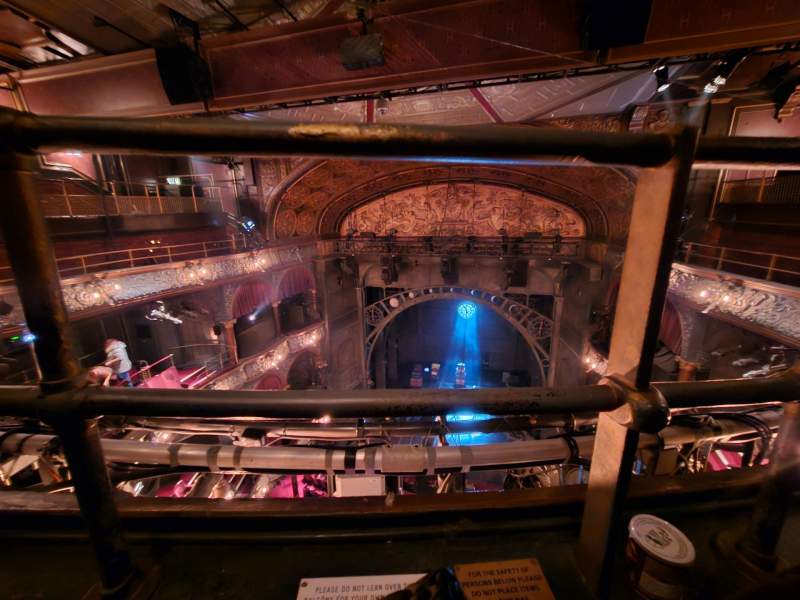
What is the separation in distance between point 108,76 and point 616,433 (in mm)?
7180

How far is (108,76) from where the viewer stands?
4.70 m

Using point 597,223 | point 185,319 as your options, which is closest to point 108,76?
point 185,319

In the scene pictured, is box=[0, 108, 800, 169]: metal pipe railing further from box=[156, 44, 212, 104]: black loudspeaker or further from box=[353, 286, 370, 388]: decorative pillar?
box=[353, 286, 370, 388]: decorative pillar

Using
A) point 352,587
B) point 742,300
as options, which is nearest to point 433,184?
point 742,300

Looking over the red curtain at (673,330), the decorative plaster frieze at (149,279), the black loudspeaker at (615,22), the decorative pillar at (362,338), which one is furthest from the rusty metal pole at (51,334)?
the decorative pillar at (362,338)

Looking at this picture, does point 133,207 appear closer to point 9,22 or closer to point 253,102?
point 9,22

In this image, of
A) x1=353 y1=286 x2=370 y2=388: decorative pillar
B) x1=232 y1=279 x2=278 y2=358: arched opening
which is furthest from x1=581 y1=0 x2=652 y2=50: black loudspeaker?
x1=353 y1=286 x2=370 y2=388: decorative pillar

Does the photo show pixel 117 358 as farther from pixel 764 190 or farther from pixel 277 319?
pixel 764 190

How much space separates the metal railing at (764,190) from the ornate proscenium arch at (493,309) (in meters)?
5.93

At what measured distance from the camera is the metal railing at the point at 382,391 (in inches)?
29.9

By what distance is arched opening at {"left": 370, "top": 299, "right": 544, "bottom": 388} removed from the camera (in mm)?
17531

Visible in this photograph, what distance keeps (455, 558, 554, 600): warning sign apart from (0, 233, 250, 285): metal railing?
22.4 ft

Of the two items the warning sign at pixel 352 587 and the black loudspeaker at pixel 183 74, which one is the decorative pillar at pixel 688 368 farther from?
the black loudspeaker at pixel 183 74

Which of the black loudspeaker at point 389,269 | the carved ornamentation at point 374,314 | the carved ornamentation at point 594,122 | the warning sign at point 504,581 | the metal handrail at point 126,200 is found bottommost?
the carved ornamentation at point 374,314
